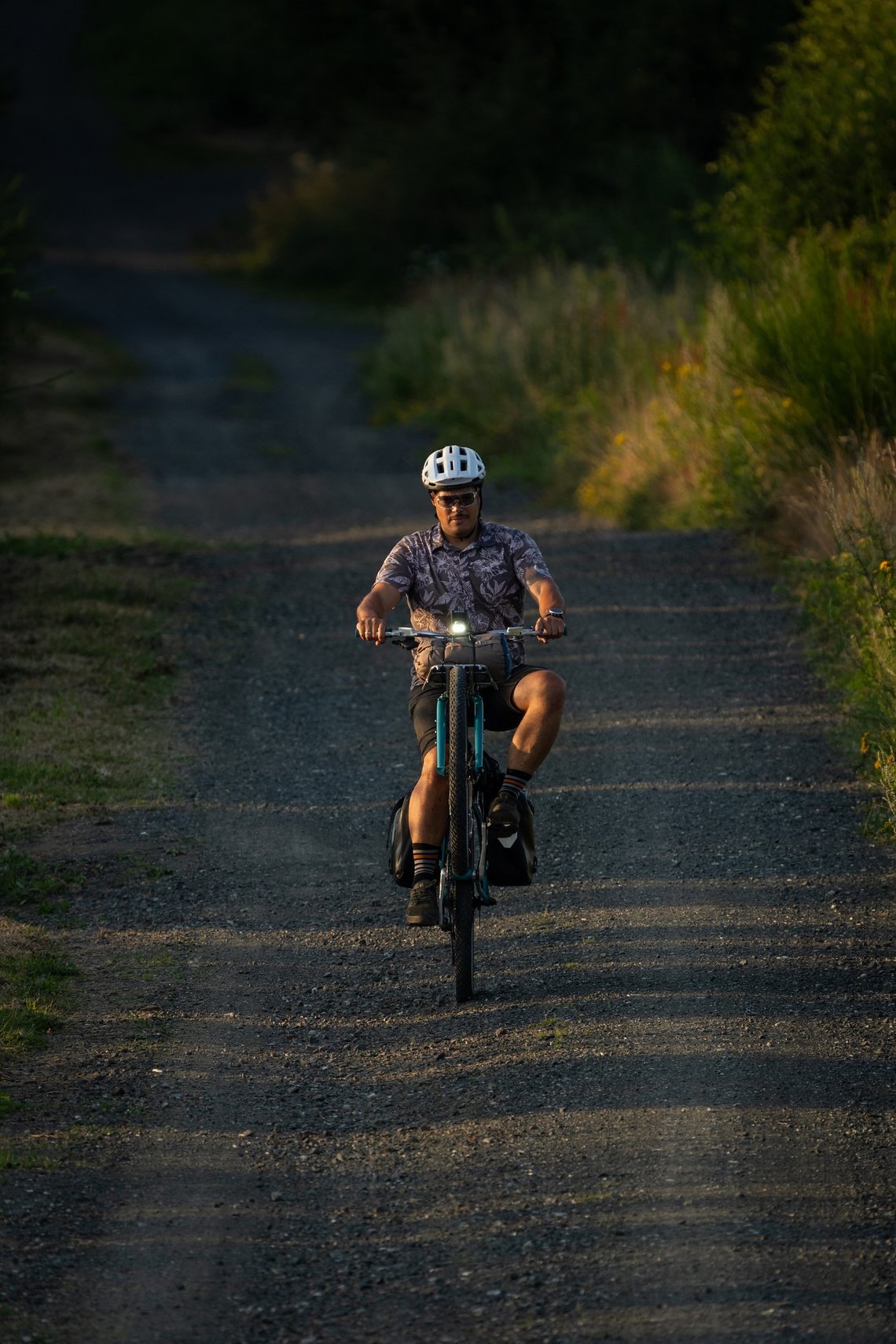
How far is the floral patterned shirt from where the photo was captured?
20.4 ft

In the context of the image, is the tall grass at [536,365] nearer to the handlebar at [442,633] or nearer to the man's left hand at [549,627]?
the man's left hand at [549,627]

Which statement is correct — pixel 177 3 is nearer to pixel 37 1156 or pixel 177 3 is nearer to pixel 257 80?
pixel 257 80

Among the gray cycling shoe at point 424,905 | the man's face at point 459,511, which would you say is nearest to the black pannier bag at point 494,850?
the gray cycling shoe at point 424,905

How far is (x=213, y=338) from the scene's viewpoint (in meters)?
29.3

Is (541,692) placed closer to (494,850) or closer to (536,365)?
(494,850)

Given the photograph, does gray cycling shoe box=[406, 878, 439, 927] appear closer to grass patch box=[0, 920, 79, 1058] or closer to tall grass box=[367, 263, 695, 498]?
grass patch box=[0, 920, 79, 1058]

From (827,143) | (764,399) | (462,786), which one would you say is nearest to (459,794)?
(462,786)

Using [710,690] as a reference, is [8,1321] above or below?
below

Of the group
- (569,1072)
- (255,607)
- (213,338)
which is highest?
(213,338)

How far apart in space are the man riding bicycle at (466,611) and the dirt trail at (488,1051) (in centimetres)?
67

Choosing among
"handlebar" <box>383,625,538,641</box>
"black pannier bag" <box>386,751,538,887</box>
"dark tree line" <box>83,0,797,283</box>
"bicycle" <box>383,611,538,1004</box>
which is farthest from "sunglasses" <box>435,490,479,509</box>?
"dark tree line" <box>83,0,797,283</box>

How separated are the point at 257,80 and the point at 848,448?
2904 centimetres

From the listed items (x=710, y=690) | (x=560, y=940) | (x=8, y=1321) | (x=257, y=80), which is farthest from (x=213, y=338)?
(x=8, y=1321)

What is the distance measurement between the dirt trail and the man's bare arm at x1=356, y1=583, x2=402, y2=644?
1.34m
